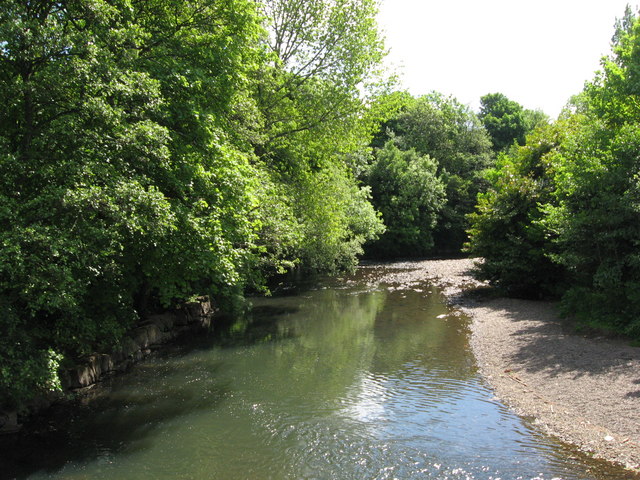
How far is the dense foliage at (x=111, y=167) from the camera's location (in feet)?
27.6

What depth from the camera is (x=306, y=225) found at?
77.4 feet

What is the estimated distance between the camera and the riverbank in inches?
355

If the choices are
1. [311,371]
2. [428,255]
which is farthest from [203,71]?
[428,255]

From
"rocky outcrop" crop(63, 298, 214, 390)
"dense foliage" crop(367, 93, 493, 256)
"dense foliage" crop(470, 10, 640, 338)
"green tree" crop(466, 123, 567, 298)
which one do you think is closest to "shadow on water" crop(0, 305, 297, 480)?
"rocky outcrop" crop(63, 298, 214, 390)

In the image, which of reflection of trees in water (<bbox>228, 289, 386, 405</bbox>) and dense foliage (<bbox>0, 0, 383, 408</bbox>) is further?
reflection of trees in water (<bbox>228, 289, 386, 405</bbox>)

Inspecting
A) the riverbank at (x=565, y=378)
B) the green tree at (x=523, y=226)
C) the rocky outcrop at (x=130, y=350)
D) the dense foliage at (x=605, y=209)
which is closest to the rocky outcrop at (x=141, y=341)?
the rocky outcrop at (x=130, y=350)

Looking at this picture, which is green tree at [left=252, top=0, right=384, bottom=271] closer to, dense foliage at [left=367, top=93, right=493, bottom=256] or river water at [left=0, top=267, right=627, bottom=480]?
river water at [left=0, top=267, right=627, bottom=480]

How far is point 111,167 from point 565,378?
1145 cm

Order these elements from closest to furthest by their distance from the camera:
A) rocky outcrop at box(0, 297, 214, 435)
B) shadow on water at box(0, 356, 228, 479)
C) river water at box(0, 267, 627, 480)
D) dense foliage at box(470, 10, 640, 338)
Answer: river water at box(0, 267, 627, 480) < shadow on water at box(0, 356, 228, 479) < rocky outcrop at box(0, 297, 214, 435) < dense foliage at box(470, 10, 640, 338)

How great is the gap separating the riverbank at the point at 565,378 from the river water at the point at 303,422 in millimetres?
496

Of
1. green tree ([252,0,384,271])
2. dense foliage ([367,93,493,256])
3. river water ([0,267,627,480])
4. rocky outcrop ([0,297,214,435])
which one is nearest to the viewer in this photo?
river water ([0,267,627,480])

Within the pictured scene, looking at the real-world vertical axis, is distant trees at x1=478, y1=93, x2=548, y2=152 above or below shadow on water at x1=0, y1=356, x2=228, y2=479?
above

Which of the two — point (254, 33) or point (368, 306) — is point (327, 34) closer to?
point (254, 33)

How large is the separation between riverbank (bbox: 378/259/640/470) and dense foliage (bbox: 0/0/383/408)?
25.5 ft
